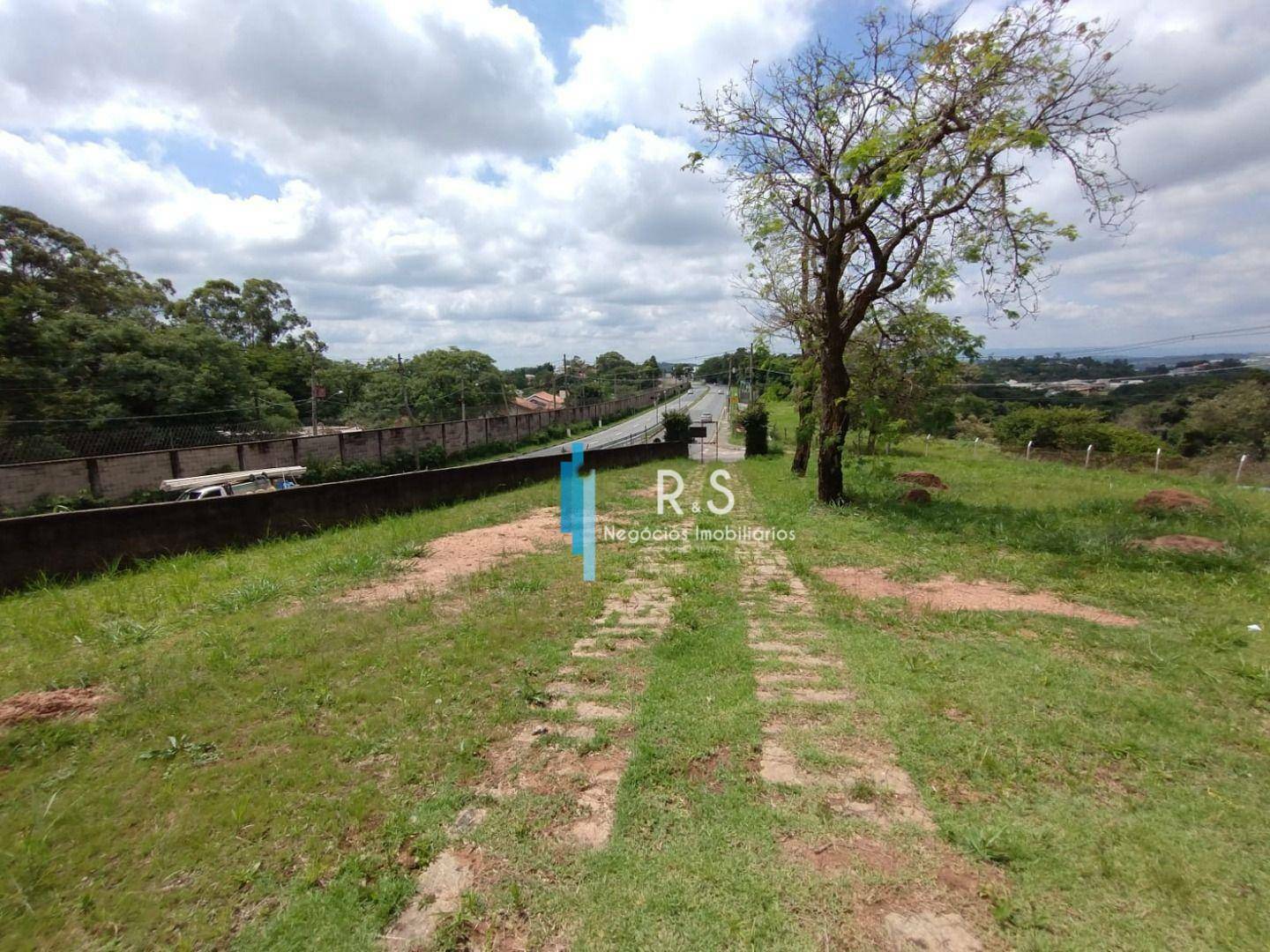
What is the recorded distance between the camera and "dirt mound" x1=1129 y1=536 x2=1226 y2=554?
6.45 metres

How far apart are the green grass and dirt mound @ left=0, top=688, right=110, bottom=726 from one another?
5.01 meters

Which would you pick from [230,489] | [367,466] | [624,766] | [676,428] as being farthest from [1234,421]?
[230,489]

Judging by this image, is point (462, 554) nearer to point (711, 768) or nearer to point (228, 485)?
point (711, 768)

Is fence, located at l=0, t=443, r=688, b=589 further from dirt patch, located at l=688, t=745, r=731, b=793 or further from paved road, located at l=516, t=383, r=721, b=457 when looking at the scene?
paved road, located at l=516, t=383, r=721, b=457

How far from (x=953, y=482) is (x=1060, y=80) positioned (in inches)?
341

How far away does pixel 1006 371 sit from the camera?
126 ft

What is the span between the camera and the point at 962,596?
5449 millimetres

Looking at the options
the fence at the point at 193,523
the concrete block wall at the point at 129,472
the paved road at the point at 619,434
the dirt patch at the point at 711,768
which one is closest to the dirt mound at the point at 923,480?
the fence at the point at 193,523

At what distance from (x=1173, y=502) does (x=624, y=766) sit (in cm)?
1103

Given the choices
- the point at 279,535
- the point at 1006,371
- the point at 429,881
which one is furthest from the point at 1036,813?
the point at 1006,371

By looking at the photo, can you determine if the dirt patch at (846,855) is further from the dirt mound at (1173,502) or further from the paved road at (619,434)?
the paved road at (619,434)

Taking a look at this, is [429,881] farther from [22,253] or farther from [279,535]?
[22,253]

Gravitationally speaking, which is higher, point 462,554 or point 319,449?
point 319,449

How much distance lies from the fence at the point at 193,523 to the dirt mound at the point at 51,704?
3997 mm
